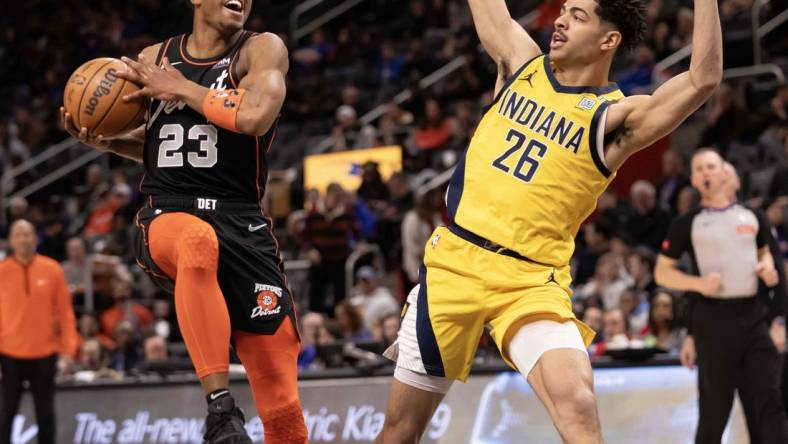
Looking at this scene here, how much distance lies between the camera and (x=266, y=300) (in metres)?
5.14

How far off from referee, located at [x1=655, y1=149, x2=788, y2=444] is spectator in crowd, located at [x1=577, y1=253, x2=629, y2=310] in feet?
11.3

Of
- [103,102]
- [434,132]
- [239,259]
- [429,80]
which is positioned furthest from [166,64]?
[429,80]

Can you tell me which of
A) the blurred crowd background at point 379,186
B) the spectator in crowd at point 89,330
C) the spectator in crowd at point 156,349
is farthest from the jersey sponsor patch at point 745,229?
the spectator in crowd at point 89,330

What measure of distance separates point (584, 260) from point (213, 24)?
24.8 ft

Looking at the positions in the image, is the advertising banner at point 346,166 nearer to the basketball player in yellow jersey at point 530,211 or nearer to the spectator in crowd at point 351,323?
the spectator in crowd at point 351,323

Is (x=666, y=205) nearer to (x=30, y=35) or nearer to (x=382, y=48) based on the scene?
(x=382, y=48)

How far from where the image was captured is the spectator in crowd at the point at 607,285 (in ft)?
36.4

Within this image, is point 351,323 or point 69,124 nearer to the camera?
point 69,124

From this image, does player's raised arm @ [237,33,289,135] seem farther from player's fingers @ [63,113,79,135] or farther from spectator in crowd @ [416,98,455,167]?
spectator in crowd @ [416,98,455,167]

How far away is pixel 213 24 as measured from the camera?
5.14 metres

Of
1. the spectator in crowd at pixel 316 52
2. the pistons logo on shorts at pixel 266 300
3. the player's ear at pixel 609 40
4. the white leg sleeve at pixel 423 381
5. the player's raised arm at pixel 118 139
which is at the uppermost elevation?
the spectator in crowd at pixel 316 52

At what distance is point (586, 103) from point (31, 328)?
6442 mm

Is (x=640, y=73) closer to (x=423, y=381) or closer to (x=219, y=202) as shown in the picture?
(x=219, y=202)

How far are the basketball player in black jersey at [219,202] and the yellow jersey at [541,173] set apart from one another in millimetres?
886
